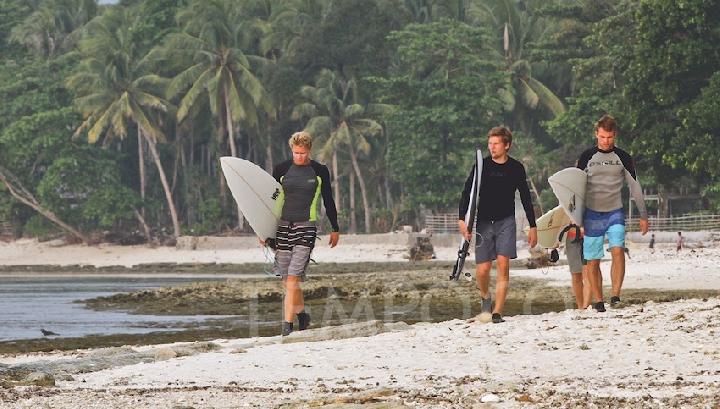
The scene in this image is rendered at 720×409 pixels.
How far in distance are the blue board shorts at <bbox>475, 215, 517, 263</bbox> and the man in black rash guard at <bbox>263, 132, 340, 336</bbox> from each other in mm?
1212

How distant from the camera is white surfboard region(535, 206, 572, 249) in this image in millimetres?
→ 13398

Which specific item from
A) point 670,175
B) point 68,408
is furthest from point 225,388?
point 670,175

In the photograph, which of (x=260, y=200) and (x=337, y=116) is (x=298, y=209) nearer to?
(x=260, y=200)

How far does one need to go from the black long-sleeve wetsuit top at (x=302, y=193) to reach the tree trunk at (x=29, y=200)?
54.5m

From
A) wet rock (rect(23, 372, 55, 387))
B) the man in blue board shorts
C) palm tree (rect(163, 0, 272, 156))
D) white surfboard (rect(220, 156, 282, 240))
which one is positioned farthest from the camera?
palm tree (rect(163, 0, 272, 156))

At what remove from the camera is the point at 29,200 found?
67000 millimetres

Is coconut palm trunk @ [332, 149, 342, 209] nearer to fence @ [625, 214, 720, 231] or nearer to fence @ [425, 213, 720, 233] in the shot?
fence @ [425, 213, 720, 233]

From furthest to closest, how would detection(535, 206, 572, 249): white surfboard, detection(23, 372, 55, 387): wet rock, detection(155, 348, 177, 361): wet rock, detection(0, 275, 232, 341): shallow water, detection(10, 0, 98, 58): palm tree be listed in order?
detection(10, 0, 98, 58): palm tree < detection(0, 275, 232, 341): shallow water < detection(535, 206, 572, 249): white surfboard < detection(155, 348, 177, 361): wet rock < detection(23, 372, 55, 387): wet rock

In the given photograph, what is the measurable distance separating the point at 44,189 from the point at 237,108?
10760 millimetres

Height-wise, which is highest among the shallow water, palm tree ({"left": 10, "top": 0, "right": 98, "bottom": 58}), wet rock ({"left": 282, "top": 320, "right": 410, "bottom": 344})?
palm tree ({"left": 10, "top": 0, "right": 98, "bottom": 58})

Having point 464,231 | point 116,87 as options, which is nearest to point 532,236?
point 464,231

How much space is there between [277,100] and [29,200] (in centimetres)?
1404

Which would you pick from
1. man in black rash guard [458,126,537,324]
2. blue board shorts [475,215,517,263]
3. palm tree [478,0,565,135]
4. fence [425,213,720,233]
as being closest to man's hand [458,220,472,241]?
man in black rash guard [458,126,537,324]

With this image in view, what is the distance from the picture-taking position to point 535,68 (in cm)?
6250
